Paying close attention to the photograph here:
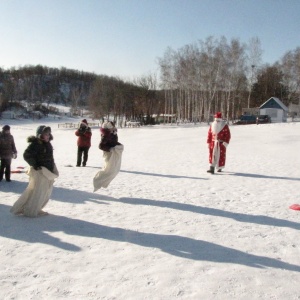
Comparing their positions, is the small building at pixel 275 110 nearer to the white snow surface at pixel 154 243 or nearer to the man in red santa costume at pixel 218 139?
the man in red santa costume at pixel 218 139

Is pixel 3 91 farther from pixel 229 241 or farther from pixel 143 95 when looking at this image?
pixel 229 241

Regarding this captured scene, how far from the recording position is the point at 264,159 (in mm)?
13922

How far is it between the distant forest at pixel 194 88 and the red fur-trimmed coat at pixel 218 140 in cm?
3091

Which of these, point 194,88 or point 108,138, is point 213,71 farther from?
point 108,138

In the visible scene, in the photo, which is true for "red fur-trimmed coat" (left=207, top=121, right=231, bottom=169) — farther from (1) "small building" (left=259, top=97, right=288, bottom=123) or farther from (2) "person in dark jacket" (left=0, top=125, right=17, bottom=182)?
(1) "small building" (left=259, top=97, right=288, bottom=123)

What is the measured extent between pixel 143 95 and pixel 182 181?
52569 mm

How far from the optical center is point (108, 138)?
285 inches

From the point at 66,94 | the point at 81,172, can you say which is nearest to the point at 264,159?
the point at 81,172

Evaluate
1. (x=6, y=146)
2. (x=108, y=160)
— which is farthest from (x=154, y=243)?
(x=6, y=146)

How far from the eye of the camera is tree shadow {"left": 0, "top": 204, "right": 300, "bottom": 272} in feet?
12.8

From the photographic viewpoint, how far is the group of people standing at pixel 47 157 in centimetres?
533

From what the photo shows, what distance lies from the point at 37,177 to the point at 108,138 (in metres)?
2.24

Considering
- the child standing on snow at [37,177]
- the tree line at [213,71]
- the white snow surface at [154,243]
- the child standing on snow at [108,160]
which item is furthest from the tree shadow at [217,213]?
the tree line at [213,71]

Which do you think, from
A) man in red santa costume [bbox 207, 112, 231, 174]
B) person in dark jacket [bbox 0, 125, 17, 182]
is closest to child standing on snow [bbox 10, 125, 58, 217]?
person in dark jacket [bbox 0, 125, 17, 182]
